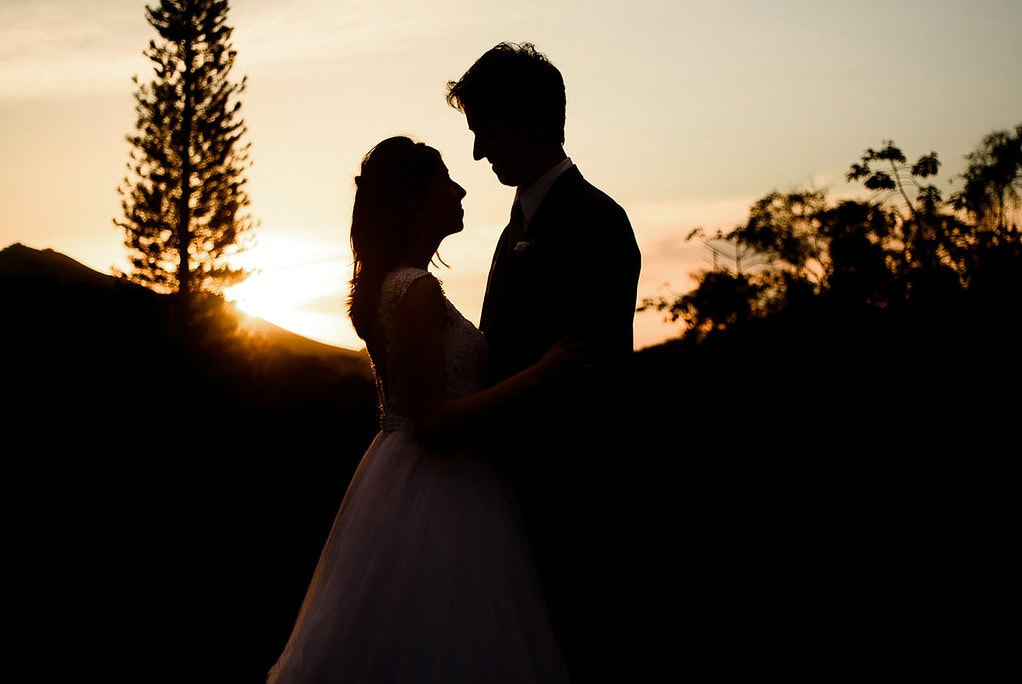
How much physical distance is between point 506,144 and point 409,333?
85 centimetres

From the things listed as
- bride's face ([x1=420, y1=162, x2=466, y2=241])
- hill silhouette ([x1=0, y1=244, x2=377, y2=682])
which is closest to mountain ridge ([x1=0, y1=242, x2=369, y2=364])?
hill silhouette ([x1=0, y1=244, x2=377, y2=682])

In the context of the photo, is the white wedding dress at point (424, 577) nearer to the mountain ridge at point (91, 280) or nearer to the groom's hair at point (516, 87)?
the groom's hair at point (516, 87)

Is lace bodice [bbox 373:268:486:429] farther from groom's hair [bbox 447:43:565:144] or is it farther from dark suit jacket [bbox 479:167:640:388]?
groom's hair [bbox 447:43:565:144]

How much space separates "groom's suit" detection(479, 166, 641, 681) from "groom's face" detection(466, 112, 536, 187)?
0.59ft

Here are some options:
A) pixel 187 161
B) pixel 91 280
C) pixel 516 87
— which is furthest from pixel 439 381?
pixel 187 161

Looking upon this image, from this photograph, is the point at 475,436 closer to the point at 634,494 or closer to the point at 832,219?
the point at 634,494

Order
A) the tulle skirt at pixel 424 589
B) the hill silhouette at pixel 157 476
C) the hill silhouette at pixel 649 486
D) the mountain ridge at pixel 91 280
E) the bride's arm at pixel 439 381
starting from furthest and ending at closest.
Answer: the mountain ridge at pixel 91 280 → the hill silhouette at pixel 157 476 → the hill silhouette at pixel 649 486 → the bride's arm at pixel 439 381 → the tulle skirt at pixel 424 589

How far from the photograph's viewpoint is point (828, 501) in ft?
37.5

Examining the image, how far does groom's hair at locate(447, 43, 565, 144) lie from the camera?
3.37 meters

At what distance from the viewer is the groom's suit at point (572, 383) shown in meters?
3.12

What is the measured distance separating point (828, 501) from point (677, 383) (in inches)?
160

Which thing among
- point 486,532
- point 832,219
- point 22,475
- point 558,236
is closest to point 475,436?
point 486,532

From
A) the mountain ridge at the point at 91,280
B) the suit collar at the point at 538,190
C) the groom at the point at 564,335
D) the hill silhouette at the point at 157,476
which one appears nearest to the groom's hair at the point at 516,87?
the groom at the point at 564,335

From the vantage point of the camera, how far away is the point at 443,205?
11.1ft
